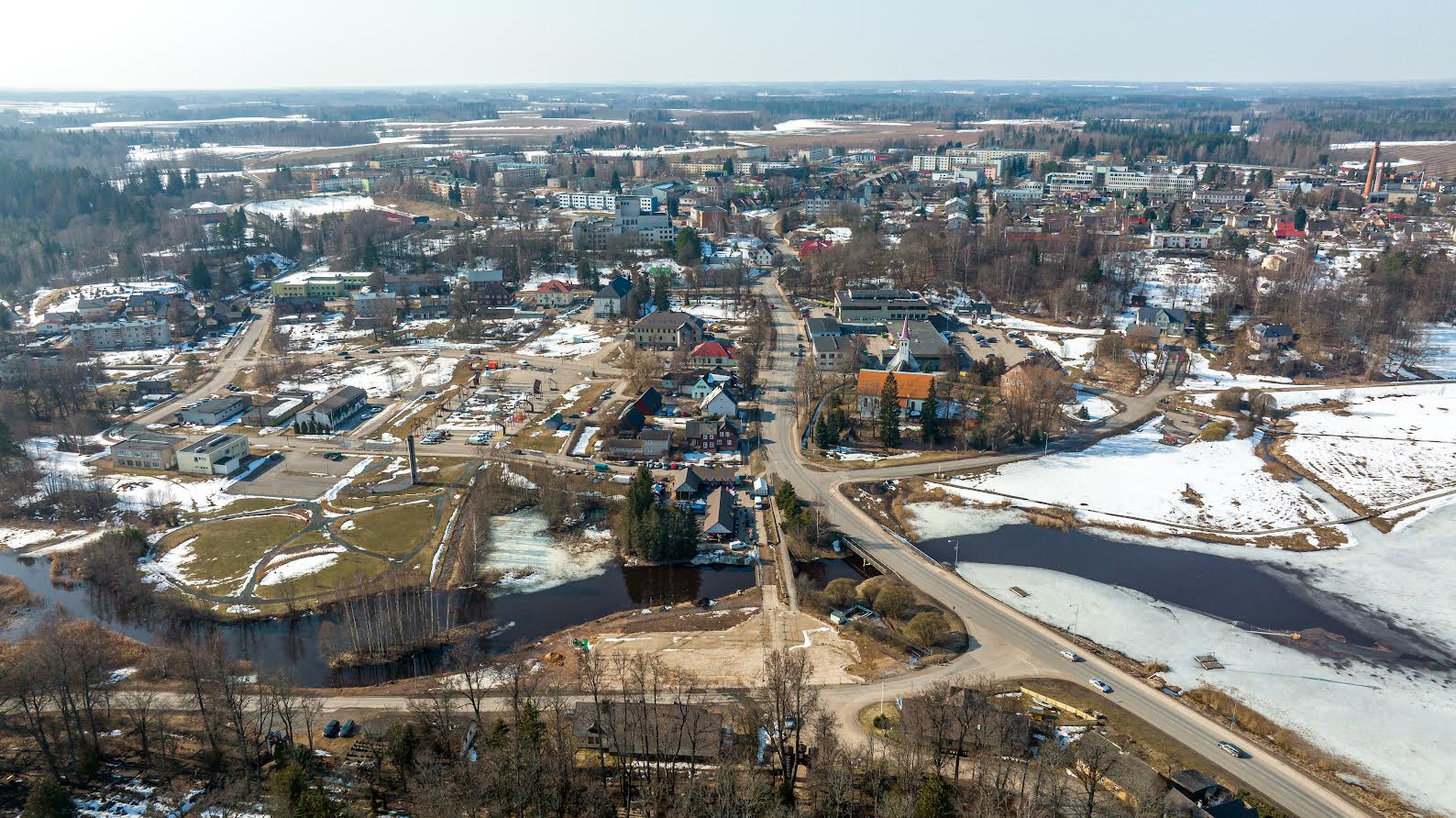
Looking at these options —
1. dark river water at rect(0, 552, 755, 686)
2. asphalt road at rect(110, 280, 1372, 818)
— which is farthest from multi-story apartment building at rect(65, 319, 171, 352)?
dark river water at rect(0, 552, 755, 686)

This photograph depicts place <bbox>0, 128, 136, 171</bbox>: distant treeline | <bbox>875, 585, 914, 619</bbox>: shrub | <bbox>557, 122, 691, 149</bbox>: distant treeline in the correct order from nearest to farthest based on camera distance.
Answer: <bbox>875, 585, 914, 619</bbox>: shrub
<bbox>0, 128, 136, 171</bbox>: distant treeline
<bbox>557, 122, 691, 149</bbox>: distant treeline

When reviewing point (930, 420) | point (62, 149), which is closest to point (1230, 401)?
point (930, 420)

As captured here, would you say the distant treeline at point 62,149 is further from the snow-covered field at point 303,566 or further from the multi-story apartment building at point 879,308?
the snow-covered field at point 303,566

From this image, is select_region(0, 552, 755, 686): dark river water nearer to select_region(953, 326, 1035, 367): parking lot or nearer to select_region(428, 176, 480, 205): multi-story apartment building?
select_region(953, 326, 1035, 367): parking lot

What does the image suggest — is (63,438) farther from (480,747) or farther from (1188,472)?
(1188,472)

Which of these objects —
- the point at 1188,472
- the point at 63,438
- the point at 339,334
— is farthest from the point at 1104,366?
the point at 63,438

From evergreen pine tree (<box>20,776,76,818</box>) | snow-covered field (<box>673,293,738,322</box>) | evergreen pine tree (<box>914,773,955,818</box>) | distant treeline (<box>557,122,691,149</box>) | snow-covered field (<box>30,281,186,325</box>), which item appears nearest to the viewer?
evergreen pine tree (<box>914,773,955,818</box>)

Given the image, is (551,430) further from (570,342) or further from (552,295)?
(552,295)
